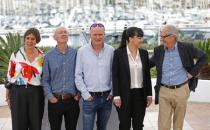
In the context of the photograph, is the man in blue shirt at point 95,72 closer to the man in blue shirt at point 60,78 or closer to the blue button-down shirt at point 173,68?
the man in blue shirt at point 60,78

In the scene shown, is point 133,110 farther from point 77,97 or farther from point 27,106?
point 27,106

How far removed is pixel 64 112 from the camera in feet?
16.5

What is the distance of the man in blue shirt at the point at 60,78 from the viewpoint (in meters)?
4.91

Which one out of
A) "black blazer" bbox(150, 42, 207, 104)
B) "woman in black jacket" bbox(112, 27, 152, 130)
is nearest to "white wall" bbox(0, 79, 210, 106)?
"black blazer" bbox(150, 42, 207, 104)

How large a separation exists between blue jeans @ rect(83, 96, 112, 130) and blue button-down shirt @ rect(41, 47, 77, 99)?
0.27 meters

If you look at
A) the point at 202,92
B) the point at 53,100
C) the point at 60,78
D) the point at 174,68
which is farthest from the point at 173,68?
the point at 202,92

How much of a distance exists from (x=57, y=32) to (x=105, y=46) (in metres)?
0.57

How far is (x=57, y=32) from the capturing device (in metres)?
4.88

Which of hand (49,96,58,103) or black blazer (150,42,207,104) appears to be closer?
hand (49,96,58,103)

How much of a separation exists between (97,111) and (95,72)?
512mm

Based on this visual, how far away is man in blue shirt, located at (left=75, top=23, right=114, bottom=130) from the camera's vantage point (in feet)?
16.1

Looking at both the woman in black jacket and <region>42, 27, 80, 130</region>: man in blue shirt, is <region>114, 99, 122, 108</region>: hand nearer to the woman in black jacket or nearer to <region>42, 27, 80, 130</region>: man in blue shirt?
the woman in black jacket

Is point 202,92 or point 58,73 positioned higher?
point 58,73

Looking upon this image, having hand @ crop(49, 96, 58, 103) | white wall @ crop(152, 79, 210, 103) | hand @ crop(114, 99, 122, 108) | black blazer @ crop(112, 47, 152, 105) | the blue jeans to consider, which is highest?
black blazer @ crop(112, 47, 152, 105)
